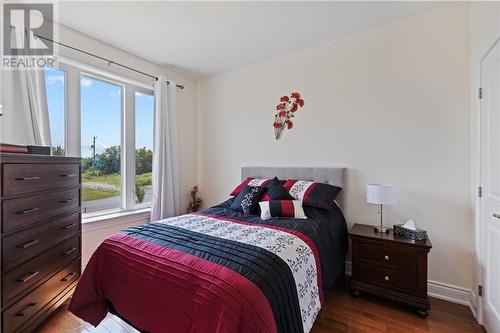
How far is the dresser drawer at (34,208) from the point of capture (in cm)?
147

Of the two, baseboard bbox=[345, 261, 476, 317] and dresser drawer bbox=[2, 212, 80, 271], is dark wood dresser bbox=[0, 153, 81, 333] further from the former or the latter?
baseboard bbox=[345, 261, 476, 317]

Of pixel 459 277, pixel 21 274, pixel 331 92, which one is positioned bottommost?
pixel 459 277

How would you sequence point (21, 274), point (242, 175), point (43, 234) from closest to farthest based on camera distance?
point (21, 274) → point (43, 234) → point (242, 175)

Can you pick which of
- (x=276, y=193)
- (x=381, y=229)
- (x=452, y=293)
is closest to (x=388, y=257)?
(x=381, y=229)

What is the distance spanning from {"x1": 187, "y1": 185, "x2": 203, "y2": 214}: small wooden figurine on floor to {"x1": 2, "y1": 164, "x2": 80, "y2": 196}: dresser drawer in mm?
1866

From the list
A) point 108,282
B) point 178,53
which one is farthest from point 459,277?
point 178,53

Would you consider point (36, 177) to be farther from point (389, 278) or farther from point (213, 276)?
point (389, 278)

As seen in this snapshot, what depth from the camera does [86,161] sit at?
8.99ft

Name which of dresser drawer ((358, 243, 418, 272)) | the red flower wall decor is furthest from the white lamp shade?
the red flower wall decor

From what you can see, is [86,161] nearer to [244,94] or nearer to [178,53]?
[178,53]

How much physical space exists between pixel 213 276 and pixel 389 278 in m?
1.67

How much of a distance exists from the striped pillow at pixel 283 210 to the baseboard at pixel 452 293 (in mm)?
1397

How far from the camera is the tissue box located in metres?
1.99

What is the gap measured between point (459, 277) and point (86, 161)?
→ 402 centimetres
